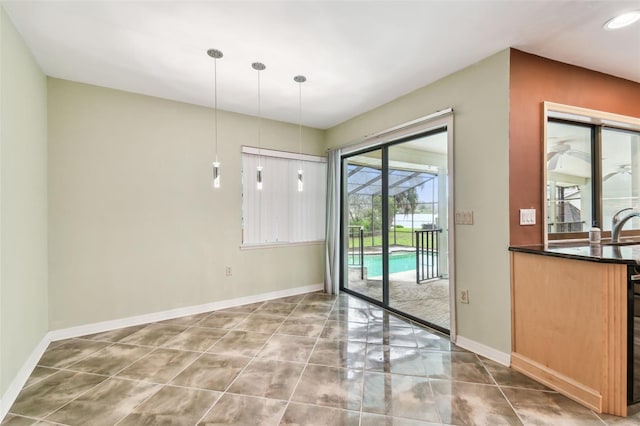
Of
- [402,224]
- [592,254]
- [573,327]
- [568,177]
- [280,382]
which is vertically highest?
[568,177]

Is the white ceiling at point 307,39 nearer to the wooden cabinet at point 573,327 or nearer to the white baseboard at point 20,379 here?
the wooden cabinet at point 573,327

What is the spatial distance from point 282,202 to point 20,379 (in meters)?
3.13

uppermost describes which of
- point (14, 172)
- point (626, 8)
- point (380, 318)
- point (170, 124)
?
point (626, 8)

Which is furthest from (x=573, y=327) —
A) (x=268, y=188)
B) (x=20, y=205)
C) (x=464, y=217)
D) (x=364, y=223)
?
(x=20, y=205)

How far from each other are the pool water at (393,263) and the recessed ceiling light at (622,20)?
2947 millimetres

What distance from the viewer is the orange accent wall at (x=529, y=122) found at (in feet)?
7.61

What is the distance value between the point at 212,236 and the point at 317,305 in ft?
5.70

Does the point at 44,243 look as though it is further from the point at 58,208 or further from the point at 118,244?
the point at 118,244

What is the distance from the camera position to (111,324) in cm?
309

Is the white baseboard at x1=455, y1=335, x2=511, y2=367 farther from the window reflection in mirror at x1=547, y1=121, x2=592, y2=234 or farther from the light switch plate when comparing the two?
A: the window reflection in mirror at x1=547, y1=121, x2=592, y2=234

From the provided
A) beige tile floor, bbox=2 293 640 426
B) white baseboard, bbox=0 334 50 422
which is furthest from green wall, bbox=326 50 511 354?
white baseboard, bbox=0 334 50 422

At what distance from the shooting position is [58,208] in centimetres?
285

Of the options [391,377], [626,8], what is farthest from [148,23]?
[626,8]

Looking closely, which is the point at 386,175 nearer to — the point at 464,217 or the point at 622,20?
the point at 464,217
